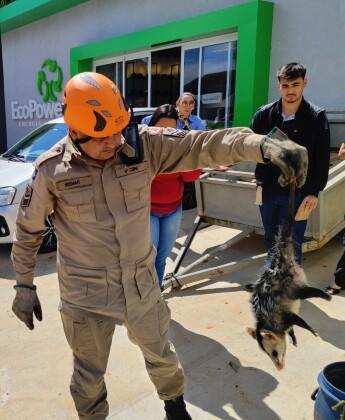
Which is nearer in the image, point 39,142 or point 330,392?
point 330,392

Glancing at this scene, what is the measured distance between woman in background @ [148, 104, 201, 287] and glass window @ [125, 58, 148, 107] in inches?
304

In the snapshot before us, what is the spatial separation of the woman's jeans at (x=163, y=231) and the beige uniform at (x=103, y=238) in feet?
4.04

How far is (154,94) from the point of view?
1066 cm

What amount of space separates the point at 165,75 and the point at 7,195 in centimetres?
625

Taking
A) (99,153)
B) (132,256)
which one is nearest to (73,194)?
(99,153)

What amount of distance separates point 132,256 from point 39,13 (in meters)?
13.3

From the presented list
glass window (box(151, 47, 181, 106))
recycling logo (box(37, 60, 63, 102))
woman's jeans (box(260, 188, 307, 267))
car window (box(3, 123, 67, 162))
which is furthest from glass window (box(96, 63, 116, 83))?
woman's jeans (box(260, 188, 307, 267))

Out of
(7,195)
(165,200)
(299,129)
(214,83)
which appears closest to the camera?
(299,129)

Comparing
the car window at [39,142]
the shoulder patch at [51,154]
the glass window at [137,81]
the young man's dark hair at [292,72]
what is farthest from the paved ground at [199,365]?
the glass window at [137,81]

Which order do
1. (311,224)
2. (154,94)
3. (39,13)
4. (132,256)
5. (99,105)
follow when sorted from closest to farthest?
(99,105) < (132,256) < (311,224) < (154,94) < (39,13)

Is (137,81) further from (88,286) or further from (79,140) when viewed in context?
(88,286)

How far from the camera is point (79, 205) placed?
193 cm

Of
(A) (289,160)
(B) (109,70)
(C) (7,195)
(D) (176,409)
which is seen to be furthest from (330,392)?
(B) (109,70)

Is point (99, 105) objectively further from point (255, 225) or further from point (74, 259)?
point (255, 225)
